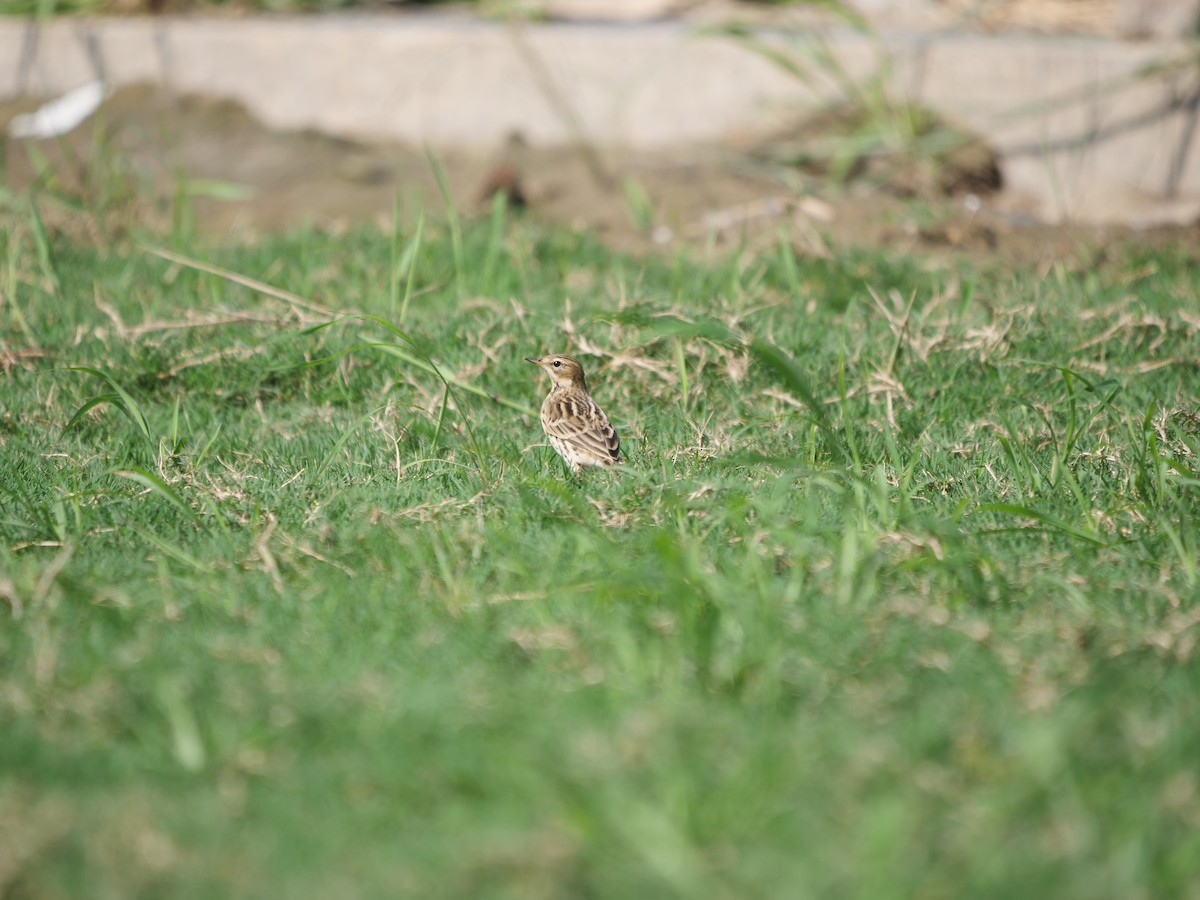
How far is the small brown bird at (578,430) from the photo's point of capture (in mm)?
4789

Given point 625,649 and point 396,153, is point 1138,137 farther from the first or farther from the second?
point 625,649

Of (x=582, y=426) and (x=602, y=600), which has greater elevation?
(x=602, y=600)

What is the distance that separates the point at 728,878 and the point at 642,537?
1.65 meters

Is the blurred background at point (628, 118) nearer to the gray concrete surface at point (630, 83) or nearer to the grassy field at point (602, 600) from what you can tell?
the gray concrete surface at point (630, 83)

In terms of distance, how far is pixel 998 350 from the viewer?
18.7 feet

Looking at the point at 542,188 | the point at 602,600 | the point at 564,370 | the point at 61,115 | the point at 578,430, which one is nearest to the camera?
the point at 602,600

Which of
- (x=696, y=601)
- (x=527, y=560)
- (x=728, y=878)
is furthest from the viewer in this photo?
(x=527, y=560)

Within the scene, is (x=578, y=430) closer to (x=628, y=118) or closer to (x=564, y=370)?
(x=564, y=370)

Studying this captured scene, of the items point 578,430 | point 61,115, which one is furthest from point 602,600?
point 61,115

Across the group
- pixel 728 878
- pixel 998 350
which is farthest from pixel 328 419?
pixel 728 878

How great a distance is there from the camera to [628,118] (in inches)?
353

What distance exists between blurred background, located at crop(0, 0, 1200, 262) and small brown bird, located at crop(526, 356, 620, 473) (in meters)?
2.43

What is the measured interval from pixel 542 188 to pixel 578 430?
3.78m

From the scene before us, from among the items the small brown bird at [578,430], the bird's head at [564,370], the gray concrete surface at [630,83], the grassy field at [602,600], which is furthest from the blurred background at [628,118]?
the small brown bird at [578,430]
